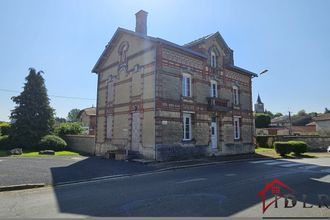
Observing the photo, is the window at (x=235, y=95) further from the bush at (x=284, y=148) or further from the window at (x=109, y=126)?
the window at (x=109, y=126)

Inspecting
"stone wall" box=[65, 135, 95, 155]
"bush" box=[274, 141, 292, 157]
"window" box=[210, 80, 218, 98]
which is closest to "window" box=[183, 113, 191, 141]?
"window" box=[210, 80, 218, 98]

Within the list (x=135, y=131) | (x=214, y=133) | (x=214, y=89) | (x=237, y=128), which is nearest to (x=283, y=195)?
(x=135, y=131)

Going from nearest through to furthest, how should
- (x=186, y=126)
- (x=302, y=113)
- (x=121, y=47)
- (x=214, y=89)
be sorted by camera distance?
(x=186, y=126), (x=121, y=47), (x=214, y=89), (x=302, y=113)

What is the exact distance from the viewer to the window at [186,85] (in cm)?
1827

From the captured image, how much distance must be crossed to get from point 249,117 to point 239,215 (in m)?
19.8

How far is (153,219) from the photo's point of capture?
5195mm

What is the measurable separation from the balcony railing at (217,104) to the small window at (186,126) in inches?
86.6

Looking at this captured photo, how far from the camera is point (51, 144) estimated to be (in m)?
25.0

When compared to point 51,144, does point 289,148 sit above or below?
below

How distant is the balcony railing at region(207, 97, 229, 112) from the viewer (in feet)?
63.6

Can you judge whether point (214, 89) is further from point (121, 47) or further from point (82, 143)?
point (82, 143)

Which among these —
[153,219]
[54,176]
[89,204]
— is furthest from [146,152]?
[153,219]

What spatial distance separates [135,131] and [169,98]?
11.4 ft

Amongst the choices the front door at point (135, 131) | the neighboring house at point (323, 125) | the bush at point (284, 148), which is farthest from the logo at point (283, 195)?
the neighboring house at point (323, 125)
